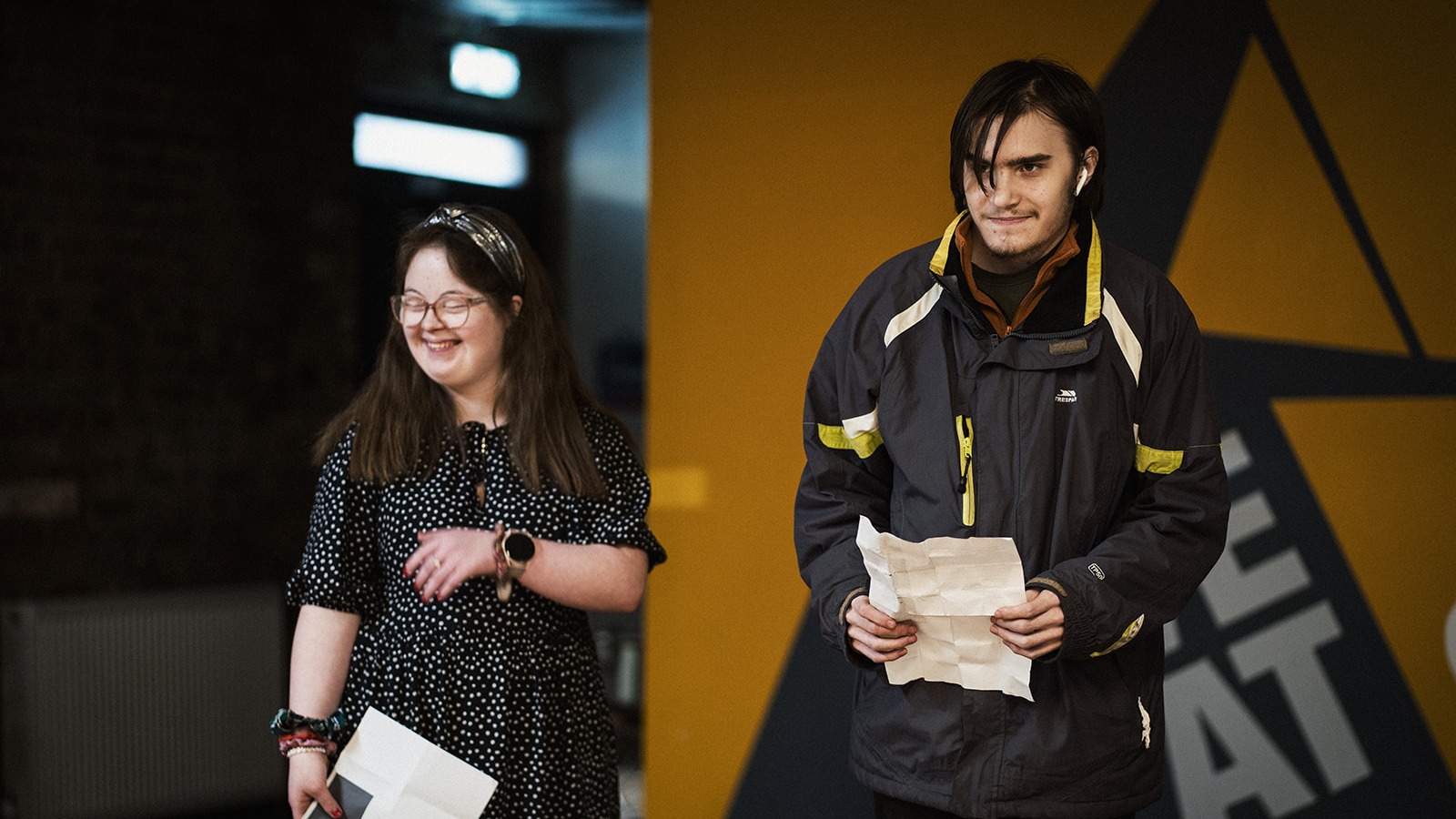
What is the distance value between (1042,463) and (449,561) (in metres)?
0.89

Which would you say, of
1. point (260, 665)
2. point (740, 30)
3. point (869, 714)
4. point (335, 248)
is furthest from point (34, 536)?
point (869, 714)

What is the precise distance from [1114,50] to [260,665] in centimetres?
368

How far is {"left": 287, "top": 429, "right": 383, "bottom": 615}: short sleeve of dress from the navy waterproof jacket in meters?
0.79

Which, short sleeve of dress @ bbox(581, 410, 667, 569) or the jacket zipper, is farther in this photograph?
short sleeve of dress @ bbox(581, 410, 667, 569)

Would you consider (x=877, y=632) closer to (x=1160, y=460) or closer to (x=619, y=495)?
(x=1160, y=460)

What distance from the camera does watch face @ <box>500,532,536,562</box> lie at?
2.03 m

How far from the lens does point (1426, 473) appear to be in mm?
2979

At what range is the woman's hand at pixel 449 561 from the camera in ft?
6.53

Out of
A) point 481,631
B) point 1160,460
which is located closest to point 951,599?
point 1160,460

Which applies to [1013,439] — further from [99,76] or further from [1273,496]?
[99,76]

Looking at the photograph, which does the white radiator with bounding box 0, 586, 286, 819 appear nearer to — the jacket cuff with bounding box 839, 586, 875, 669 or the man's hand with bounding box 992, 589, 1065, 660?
the jacket cuff with bounding box 839, 586, 875, 669

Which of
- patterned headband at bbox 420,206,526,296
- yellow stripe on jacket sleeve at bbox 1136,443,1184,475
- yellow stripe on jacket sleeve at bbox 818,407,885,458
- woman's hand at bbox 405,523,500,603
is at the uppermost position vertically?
patterned headband at bbox 420,206,526,296

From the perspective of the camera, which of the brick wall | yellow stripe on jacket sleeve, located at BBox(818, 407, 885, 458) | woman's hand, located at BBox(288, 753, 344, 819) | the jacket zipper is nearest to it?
the jacket zipper

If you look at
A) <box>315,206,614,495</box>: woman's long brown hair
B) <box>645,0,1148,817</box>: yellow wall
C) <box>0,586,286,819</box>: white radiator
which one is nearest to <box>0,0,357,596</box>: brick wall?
<box>0,586,286,819</box>: white radiator
